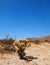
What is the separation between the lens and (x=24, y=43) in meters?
22.2

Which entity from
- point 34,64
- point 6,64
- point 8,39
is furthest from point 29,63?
point 8,39

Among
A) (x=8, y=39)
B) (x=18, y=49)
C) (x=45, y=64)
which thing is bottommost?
(x=45, y=64)

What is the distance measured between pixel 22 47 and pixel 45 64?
5.50m

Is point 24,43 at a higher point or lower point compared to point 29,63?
higher

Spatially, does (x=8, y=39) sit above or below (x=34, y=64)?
above

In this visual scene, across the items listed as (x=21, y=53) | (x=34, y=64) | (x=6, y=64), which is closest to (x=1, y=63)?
(x=6, y=64)

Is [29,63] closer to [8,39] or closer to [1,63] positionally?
[1,63]

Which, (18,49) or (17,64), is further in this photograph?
(18,49)

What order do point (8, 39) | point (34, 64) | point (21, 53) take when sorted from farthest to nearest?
1. point (8, 39)
2. point (21, 53)
3. point (34, 64)

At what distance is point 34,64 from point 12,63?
83.2 inches

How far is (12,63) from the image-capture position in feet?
58.3

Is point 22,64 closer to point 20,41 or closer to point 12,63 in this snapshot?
point 12,63

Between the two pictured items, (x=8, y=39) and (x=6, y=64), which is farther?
(x=8, y=39)

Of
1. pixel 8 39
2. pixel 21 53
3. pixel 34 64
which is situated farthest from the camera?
pixel 8 39
